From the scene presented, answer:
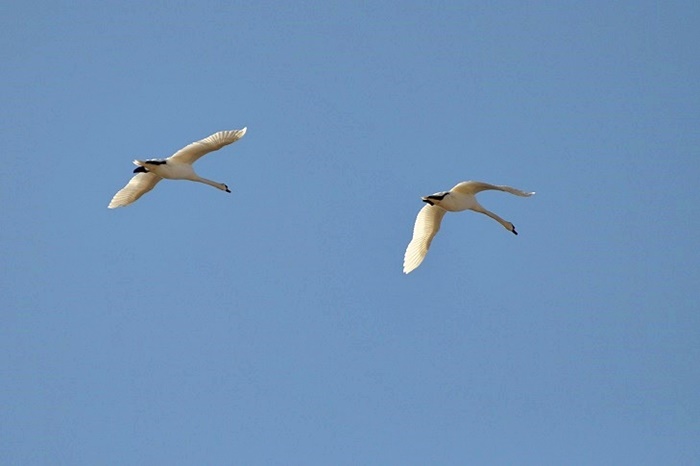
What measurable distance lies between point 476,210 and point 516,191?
2.72 metres

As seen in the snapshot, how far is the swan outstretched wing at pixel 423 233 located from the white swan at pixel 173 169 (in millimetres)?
5367

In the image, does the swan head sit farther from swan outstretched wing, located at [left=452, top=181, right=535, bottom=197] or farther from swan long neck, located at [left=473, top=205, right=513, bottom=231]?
swan long neck, located at [left=473, top=205, right=513, bottom=231]

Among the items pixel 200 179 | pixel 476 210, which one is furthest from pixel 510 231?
pixel 200 179

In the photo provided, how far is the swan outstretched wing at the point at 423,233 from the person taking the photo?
47.1m

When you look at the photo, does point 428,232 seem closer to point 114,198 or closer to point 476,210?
point 476,210

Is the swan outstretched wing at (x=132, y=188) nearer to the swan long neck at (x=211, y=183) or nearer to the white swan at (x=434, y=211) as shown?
the swan long neck at (x=211, y=183)

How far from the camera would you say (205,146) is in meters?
45.9

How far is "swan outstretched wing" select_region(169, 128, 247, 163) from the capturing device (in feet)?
149

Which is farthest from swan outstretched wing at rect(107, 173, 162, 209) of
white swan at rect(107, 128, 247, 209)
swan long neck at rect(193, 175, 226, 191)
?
swan long neck at rect(193, 175, 226, 191)

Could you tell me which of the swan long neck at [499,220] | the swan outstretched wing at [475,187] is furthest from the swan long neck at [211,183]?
the swan long neck at [499,220]

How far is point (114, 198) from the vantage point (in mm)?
47781

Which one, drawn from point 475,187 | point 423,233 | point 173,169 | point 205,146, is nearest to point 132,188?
point 173,169

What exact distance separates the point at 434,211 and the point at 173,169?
678 cm

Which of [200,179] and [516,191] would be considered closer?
[516,191]
